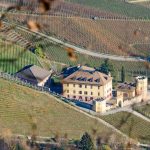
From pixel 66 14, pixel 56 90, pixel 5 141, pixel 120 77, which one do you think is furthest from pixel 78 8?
pixel 5 141

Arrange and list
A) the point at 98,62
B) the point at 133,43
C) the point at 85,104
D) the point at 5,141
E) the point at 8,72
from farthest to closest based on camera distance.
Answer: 1. the point at 133,43
2. the point at 98,62
3. the point at 8,72
4. the point at 85,104
5. the point at 5,141

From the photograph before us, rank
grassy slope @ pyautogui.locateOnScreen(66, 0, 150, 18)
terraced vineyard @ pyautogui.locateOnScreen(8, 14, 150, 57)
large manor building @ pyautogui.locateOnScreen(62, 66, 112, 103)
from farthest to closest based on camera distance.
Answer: grassy slope @ pyautogui.locateOnScreen(66, 0, 150, 18)
terraced vineyard @ pyautogui.locateOnScreen(8, 14, 150, 57)
large manor building @ pyautogui.locateOnScreen(62, 66, 112, 103)

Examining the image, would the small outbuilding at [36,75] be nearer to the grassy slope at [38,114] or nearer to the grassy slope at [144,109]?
the grassy slope at [38,114]

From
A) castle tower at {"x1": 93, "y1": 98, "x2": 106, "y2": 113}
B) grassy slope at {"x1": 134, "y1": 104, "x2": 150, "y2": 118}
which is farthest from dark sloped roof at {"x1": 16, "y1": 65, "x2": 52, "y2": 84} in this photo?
grassy slope at {"x1": 134, "y1": 104, "x2": 150, "y2": 118}

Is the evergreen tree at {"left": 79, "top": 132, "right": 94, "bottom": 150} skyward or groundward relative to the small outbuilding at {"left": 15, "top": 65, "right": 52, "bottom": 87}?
groundward

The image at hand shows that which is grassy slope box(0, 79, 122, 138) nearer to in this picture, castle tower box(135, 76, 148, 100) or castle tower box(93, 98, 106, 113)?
castle tower box(93, 98, 106, 113)

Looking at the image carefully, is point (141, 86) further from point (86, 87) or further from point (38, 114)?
point (38, 114)

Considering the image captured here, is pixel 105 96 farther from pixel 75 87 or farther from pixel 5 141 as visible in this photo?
pixel 5 141
